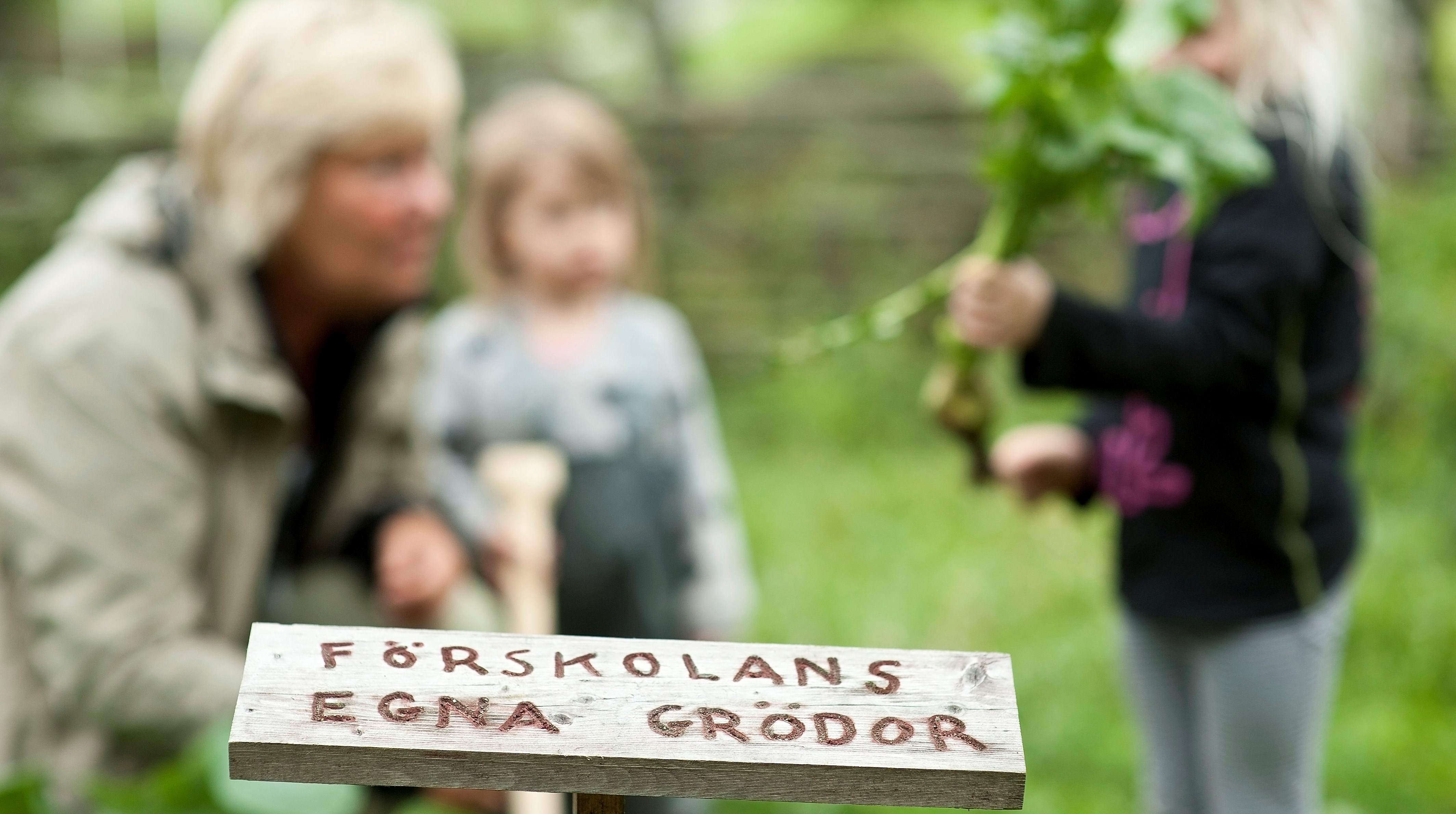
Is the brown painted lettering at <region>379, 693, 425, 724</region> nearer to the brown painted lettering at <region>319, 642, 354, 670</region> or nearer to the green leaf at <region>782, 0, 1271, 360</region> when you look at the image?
the brown painted lettering at <region>319, 642, 354, 670</region>

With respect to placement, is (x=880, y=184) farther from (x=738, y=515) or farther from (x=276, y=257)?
(x=276, y=257)

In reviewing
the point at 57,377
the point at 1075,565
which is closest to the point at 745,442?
the point at 1075,565

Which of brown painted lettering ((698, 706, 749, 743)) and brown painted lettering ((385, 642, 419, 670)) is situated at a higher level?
brown painted lettering ((385, 642, 419, 670))

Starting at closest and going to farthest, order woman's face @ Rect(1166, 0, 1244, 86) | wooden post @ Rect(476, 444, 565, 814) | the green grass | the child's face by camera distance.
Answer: woman's face @ Rect(1166, 0, 1244, 86), wooden post @ Rect(476, 444, 565, 814), the child's face, the green grass

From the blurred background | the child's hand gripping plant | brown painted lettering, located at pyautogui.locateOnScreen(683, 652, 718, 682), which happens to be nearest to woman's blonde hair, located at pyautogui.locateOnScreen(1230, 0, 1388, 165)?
the child's hand gripping plant

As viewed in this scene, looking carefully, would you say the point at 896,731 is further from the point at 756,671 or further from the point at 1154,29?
the point at 1154,29

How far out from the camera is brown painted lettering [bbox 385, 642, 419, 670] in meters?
1.04

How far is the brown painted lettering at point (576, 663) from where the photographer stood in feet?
3.43

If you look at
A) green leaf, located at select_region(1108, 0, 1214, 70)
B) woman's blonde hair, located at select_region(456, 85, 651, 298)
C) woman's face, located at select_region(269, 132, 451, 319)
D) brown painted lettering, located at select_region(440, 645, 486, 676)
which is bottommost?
brown painted lettering, located at select_region(440, 645, 486, 676)

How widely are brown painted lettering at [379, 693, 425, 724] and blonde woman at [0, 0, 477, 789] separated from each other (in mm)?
919

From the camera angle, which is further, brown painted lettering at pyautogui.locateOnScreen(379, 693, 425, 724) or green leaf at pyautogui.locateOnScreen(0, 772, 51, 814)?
green leaf at pyautogui.locateOnScreen(0, 772, 51, 814)

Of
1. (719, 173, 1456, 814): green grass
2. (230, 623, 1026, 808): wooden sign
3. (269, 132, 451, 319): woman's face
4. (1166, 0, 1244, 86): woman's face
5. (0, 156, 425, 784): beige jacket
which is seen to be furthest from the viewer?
(719, 173, 1456, 814): green grass

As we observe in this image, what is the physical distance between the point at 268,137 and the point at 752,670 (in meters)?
1.25

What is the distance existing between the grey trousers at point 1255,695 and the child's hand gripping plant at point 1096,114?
24.9 inches
